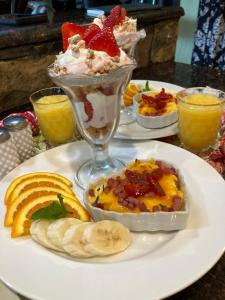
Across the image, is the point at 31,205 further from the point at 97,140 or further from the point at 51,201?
the point at 97,140

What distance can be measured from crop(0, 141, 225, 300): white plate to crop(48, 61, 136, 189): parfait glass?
1.00ft

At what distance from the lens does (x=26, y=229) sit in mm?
820

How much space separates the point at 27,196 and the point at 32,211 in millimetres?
65

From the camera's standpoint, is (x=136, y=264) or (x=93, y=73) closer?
(x=136, y=264)

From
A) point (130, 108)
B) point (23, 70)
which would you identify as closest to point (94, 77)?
point (130, 108)

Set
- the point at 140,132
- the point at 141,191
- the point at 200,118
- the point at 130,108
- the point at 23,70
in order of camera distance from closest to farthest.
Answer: the point at 141,191
the point at 200,118
the point at 140,132
the point at 130,108
the point at 23,70

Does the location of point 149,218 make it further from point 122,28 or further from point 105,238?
point 122,28

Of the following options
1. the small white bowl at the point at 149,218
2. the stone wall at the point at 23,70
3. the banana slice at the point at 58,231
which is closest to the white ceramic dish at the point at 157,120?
the small white bowl at the point at 149,218

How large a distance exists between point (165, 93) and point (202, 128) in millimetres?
272

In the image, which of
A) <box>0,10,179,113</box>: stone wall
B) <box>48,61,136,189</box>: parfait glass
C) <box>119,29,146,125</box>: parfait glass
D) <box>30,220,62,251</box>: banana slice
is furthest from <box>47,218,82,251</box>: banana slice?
<box>0,10,179,113</box>: stone wall

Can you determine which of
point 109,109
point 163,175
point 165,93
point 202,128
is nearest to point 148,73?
point 165,93

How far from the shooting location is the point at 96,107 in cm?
93

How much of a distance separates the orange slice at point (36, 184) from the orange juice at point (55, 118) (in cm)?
29

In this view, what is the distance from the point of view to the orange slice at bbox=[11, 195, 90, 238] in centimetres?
82
